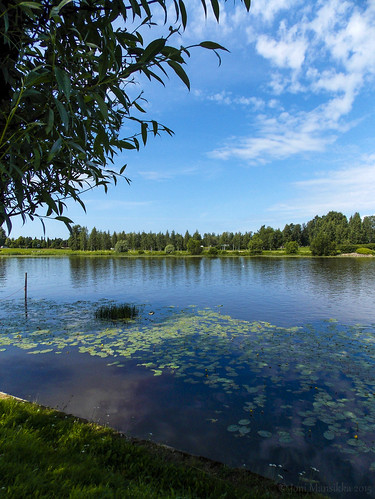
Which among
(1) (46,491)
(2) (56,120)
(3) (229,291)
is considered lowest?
(3) (229,291)

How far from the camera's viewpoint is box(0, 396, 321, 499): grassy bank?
3.39 meters

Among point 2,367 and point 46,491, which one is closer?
point 46,491

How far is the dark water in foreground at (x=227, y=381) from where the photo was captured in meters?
5.95

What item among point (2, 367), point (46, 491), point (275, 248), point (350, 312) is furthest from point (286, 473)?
point (275, 248)

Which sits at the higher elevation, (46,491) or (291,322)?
(46,491)

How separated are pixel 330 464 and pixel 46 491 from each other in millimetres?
5136

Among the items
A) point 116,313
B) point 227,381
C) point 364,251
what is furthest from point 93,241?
point 227,381

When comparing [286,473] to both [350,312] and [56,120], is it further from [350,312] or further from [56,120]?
[350,312]

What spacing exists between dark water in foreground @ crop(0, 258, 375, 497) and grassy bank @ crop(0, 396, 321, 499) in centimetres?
97

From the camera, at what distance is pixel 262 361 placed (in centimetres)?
1060

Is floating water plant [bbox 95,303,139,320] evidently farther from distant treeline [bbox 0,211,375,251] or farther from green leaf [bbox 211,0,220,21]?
distant treeline [bbox 0,211,375,251]

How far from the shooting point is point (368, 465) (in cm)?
555

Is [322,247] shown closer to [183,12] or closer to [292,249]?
[292,249]

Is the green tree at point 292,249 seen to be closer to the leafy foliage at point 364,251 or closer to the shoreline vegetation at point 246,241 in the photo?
the shoreline vegetation at point 246,241
